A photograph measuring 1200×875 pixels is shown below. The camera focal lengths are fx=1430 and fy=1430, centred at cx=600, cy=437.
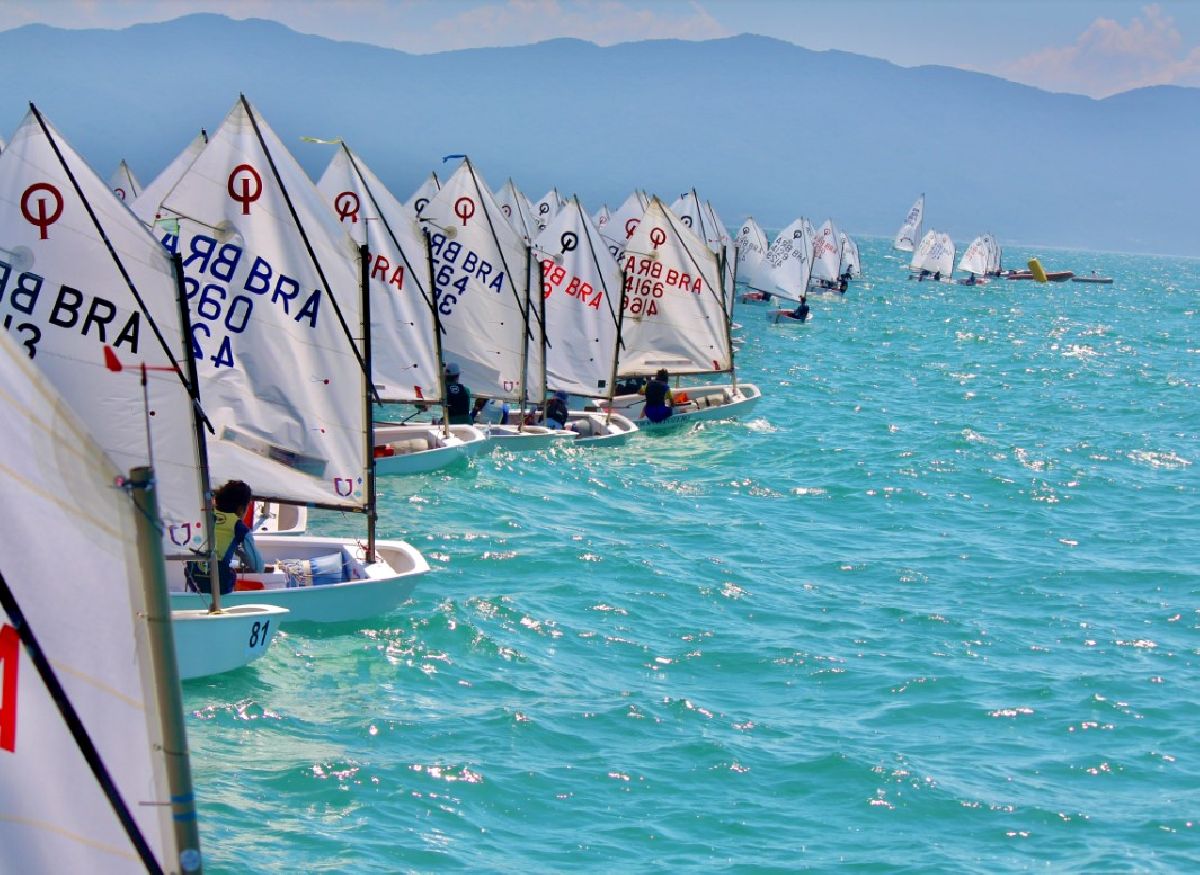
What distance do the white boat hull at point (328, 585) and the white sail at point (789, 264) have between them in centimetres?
4789

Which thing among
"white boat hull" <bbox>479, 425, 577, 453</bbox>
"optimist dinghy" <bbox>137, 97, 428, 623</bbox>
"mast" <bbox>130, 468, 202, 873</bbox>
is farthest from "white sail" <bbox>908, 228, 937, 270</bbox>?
"mast" <bbox>130, 468, 202, 873</bbox>

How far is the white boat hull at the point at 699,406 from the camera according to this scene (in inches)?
1175

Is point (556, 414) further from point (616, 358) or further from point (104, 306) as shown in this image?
point (104, 306)

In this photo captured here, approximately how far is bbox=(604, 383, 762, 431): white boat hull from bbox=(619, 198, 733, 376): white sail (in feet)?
2.47

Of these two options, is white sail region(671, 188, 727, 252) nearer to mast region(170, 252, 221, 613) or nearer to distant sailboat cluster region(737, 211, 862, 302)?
distant sailboat cluster region(737, 211, 862, 302)

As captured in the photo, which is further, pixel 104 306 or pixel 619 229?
pixel 619 229

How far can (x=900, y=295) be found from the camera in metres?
92.1

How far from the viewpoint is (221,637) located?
12.8 meters

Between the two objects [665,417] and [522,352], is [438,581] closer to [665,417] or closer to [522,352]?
[522,352]

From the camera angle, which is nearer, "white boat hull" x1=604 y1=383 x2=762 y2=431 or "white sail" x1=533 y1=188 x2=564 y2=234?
"white boat hull" x1=604 y1=383 x2=762 y2=431

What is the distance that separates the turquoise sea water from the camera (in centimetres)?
1094

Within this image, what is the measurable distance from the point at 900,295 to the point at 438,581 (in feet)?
257

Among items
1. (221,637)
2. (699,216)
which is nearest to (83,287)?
(221,637)

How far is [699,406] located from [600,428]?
13.2ft
